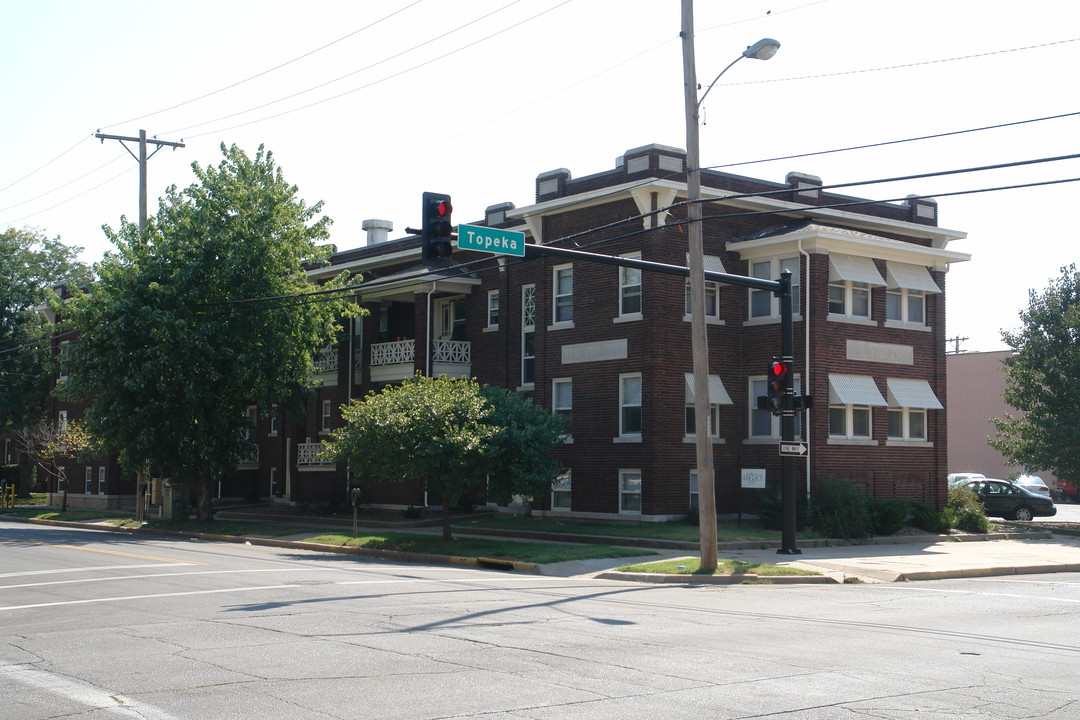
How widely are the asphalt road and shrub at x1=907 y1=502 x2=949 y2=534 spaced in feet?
32.4

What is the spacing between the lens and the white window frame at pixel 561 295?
1171 inches

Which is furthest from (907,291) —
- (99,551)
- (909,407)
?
(99,551)

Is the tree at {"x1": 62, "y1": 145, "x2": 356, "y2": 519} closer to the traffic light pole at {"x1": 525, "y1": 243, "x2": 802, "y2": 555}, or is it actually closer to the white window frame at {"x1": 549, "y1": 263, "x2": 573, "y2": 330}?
the white window frame at {"x1": 549, "y1": 263, "x2": 573, "y2": 330}

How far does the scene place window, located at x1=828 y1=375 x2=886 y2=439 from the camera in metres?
27.5

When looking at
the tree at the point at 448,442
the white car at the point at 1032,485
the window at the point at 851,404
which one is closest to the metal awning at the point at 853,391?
the window at the point at 851,404

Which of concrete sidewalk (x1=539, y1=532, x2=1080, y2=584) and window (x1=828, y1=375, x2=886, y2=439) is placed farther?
window (x1=828, y1=375, x2=886, y2=439)

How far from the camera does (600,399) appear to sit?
28453 mm

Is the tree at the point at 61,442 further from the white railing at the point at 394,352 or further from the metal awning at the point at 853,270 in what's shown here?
the metal awning at the point at 853,270

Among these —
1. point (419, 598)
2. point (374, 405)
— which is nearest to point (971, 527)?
point (374, 405)

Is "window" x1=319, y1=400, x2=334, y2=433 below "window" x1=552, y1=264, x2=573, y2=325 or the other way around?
below

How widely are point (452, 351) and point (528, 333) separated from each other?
321 centimetres

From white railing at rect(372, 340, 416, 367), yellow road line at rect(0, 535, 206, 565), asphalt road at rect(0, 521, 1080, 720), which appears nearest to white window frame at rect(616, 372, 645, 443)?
white railing at rect(372, 340, 416, 367)

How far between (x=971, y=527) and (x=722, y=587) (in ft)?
47.1

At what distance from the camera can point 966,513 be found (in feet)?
94.7
